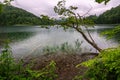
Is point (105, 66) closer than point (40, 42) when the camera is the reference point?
Yes

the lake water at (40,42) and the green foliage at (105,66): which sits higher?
the green foliage at (105,66)

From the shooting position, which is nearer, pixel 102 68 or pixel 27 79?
pixel 102 68

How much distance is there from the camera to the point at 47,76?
8.77 m

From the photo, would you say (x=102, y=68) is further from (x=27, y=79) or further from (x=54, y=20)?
(x=54, y=20)

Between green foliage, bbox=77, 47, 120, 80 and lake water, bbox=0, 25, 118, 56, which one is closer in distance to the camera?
green foliage, bbox=77, 47, 120, 80

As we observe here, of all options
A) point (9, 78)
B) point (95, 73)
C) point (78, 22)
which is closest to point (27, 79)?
point (9, 78)

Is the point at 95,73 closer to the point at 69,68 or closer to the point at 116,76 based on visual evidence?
the point at 116,76

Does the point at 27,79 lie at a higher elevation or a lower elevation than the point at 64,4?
lower

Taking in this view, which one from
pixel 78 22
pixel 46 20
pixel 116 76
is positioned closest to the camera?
pixel 116 76

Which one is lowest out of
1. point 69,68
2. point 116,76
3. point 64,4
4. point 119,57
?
point 69,68

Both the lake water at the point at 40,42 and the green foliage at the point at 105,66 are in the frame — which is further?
the lake water at the point at 40,42

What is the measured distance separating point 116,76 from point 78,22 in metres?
10.8

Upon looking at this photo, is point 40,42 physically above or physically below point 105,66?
below

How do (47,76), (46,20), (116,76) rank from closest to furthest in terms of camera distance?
(116,76) → (47,76) → (46,20)
